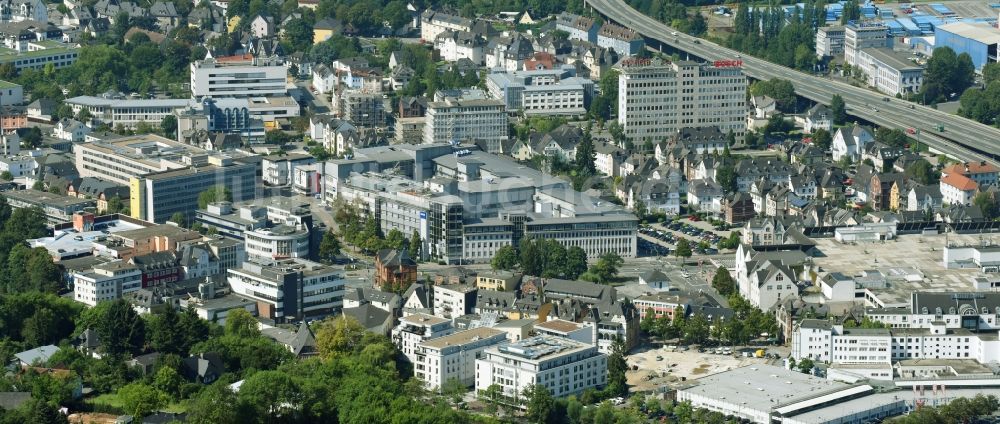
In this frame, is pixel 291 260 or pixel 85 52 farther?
pixel 85 52

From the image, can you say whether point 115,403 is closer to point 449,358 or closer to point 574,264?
point 449,358

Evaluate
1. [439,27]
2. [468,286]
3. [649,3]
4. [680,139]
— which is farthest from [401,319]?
[649,3]

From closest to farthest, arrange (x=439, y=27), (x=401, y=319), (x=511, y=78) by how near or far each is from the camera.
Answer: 1. (x=401, y=319)
2. (x=511, y=78)
3. (x=439, y=27)

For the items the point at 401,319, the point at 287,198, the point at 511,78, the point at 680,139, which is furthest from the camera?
the point at 511,78

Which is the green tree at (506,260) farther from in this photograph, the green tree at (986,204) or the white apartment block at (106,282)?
the green tree at (986,204)

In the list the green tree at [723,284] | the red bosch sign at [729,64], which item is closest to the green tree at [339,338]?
the green tree at [723,284]

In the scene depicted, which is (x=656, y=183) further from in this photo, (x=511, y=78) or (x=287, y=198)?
(x=511, y=78)
